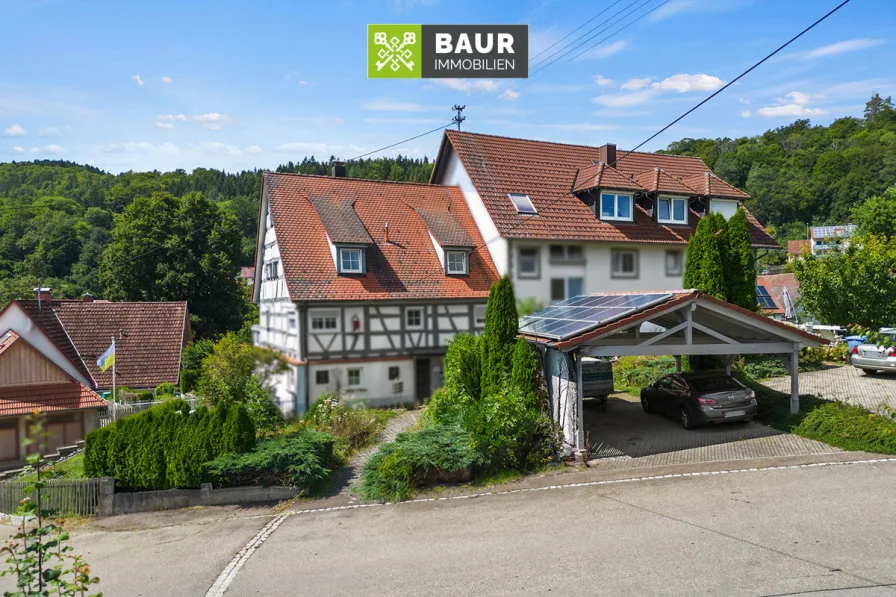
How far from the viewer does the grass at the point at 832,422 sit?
40.3 feet

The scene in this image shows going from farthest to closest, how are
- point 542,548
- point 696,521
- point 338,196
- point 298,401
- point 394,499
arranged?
point 338,196 → point 298,401 → point 394,499 → point 696,521 → point 542,548

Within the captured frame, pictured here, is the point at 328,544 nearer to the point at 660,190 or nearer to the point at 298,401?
the point at 298,401

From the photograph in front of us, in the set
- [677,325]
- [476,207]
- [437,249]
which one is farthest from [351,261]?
[677,325]

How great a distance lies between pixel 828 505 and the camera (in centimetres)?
931

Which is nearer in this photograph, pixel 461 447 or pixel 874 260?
pixel 461 447

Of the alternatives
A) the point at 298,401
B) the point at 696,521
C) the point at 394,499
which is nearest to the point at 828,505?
the point at 696,521

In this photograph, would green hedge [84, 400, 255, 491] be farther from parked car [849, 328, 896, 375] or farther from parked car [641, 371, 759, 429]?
parked car [849, 328, 896, 375]

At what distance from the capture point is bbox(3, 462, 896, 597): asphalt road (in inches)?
284

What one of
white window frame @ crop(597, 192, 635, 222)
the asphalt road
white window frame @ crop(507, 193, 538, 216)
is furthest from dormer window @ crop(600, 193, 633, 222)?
the asphalt road

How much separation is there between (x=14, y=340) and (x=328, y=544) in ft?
53.4

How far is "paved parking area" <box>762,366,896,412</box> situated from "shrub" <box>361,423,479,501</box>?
10.4 meters

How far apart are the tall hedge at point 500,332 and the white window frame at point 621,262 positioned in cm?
902

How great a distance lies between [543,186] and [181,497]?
18.0 m

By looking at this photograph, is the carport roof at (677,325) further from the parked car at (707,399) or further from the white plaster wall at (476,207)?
the white plaster wall at (476,207)
